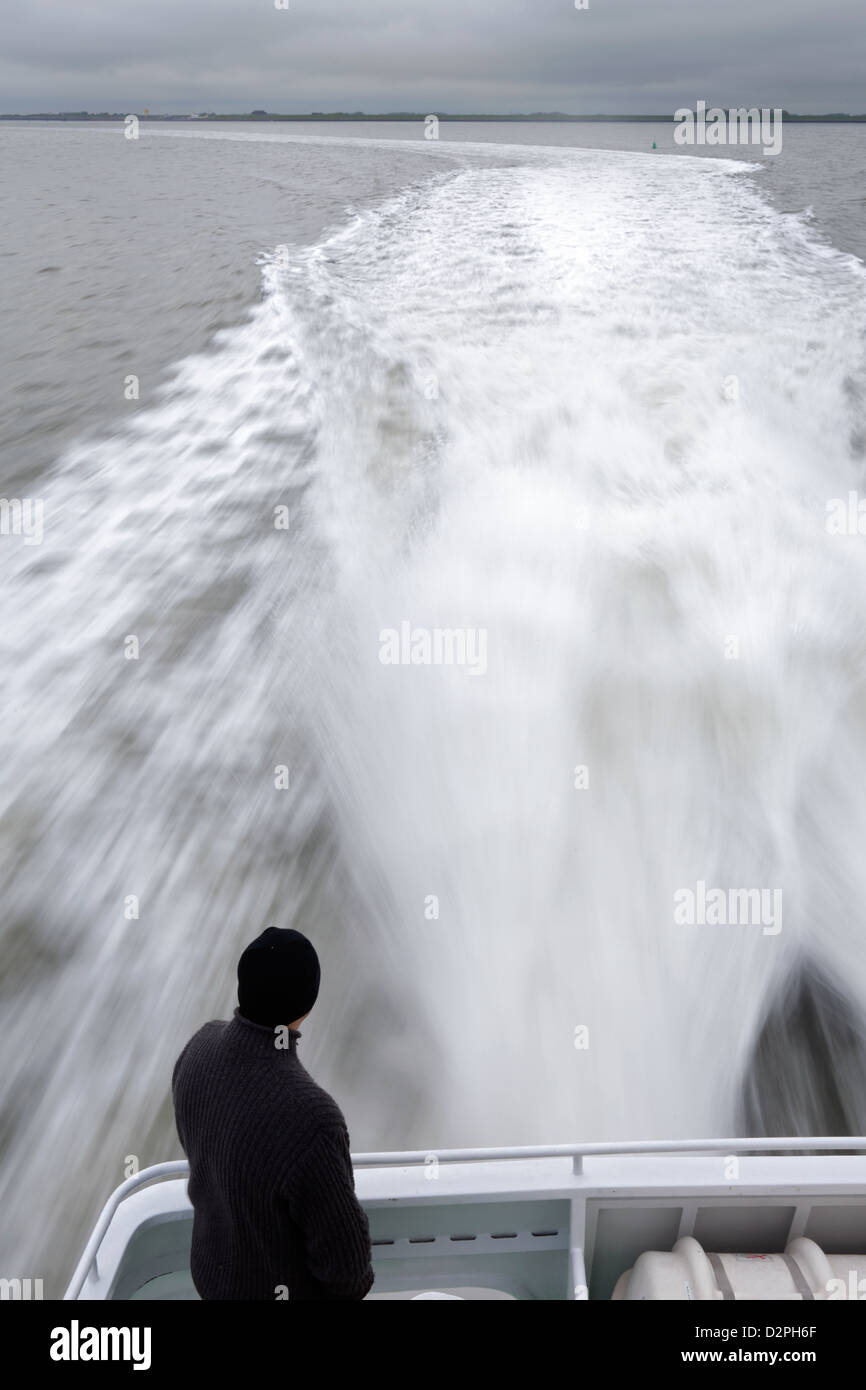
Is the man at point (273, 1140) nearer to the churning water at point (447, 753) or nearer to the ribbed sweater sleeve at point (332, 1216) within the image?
the ribbed sweater sleeve at point (332, 1216)

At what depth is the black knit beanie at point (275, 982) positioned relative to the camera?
1357mm

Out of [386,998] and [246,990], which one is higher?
[246,990]

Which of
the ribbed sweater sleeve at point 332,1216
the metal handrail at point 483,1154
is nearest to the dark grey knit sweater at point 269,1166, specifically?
the ribbed sweater sleeve at point 332,1216

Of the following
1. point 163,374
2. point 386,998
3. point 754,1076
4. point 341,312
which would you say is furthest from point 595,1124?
point 341,312

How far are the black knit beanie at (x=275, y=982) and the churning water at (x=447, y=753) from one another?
1735 mm

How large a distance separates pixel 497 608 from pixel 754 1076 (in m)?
3.41

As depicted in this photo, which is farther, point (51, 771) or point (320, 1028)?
point (51, 771)

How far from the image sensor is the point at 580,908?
12.5 ft

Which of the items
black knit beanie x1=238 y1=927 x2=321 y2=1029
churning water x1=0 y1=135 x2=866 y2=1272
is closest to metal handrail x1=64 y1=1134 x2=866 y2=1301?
black knit beanie x1=238 y1=927 x2=321 y2=1029

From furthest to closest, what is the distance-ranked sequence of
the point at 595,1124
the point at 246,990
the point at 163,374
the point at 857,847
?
the point at 163,374 → the point at 857,847 → the point at 595,1124 → the point at 246,990

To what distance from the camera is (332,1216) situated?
141cm

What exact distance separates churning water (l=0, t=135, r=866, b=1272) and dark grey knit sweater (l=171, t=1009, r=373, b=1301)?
1.42m

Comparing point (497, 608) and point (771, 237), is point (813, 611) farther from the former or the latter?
point (771, 237)

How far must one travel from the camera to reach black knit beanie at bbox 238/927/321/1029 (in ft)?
4.45
